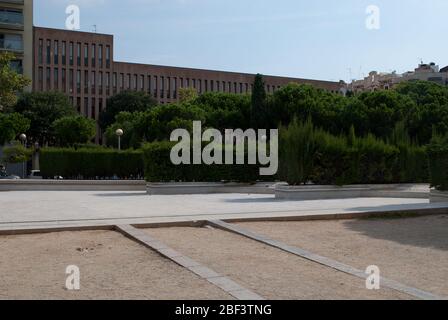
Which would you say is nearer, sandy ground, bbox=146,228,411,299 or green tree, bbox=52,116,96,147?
sandy ground, bbox=146,228,411,299

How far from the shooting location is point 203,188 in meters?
22.1

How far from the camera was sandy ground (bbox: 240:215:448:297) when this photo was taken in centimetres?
671

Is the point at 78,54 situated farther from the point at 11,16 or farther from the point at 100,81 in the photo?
the point at 11,16

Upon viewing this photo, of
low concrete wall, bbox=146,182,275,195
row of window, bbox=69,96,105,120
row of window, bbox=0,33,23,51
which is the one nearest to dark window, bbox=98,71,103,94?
row of window, bbox=69,96,105,120

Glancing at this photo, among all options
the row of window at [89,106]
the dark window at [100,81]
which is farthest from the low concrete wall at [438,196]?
the dark window at [100,81]

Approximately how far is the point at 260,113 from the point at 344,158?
82.2 feet

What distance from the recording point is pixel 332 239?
30.6 ft

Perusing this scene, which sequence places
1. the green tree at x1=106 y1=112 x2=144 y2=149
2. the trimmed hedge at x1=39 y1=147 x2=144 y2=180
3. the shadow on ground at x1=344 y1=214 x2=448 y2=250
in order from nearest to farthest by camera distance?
1. the shadow on ground at x1=344 y1=214 x2=448 y2=250
2. the trimmed hedge at x1=39 y1=147 x2=144 y2=180
3. the green tree at x1=106 y1=112 x2=144 y2=149

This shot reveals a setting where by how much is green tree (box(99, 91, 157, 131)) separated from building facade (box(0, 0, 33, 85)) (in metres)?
14.2

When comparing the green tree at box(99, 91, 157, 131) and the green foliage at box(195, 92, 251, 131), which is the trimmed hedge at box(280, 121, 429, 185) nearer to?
→ the green foliage at box(195, 92, 251, 131)

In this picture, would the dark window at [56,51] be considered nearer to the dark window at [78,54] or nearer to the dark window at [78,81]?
the dark window at [78,54]

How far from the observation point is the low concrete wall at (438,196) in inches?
575
